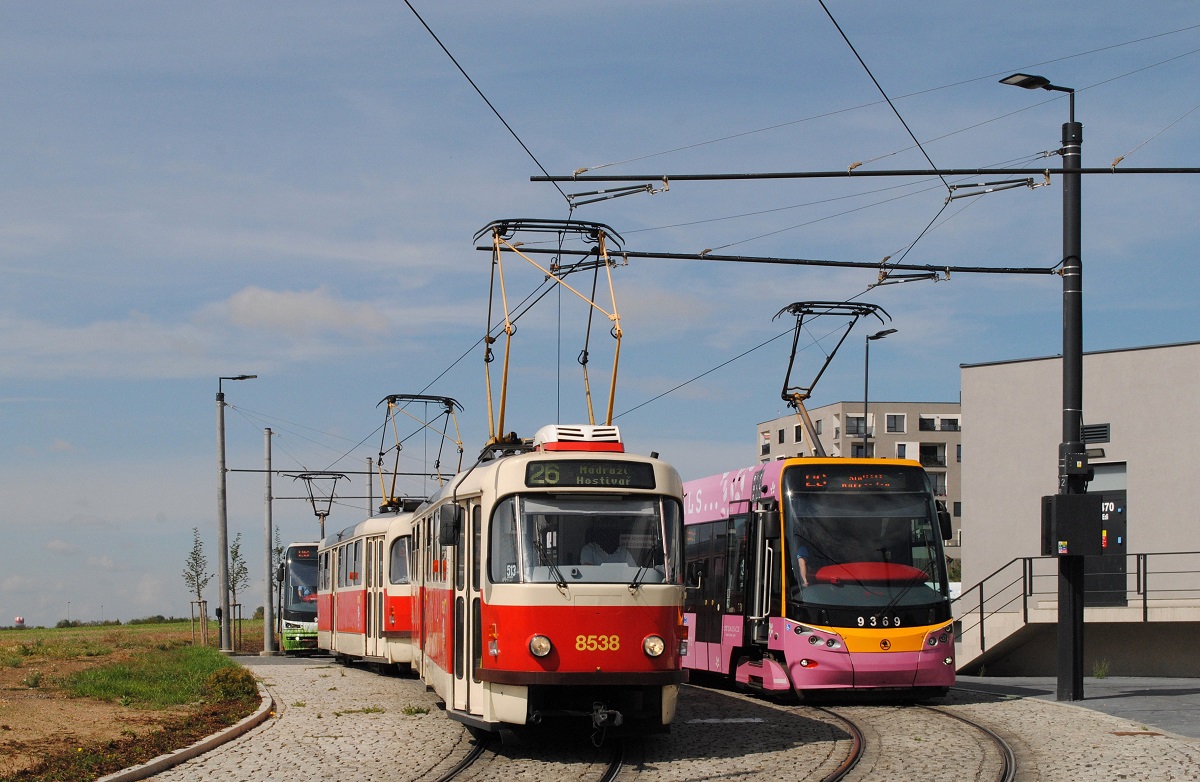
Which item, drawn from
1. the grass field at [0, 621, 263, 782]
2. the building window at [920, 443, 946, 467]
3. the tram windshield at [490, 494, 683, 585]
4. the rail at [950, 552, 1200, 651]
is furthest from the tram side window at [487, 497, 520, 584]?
the building window at [920, 443, 946, 467]

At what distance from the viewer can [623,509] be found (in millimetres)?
13125

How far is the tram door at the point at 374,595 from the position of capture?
2702 centimetres

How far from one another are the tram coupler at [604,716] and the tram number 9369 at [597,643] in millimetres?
546

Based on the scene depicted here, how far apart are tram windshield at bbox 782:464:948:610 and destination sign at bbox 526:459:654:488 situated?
5124 millimetres

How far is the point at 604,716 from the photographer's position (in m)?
12.7

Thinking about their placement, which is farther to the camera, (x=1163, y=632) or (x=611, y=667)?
(x=1163, y=632)

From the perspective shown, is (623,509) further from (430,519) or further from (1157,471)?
(1157,471)

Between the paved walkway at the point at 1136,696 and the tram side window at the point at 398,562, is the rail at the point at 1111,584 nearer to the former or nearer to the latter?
the paved walkway at the point at 1136,696

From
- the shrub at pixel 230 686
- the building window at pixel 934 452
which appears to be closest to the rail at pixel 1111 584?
the shrub at pixel 230 686

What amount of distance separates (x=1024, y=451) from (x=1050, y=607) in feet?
23.7

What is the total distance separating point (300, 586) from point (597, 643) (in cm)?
3232

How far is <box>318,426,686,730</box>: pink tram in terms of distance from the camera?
499 inches

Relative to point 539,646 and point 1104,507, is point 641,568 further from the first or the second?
point 1104,507

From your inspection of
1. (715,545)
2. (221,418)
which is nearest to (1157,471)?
(715,545)
